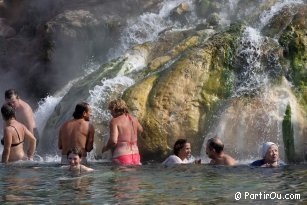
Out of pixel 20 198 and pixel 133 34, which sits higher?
pixel 133 34

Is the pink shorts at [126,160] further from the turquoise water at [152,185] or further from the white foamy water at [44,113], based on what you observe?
the white foamy water at [44,113]

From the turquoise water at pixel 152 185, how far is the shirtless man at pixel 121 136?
34 cm

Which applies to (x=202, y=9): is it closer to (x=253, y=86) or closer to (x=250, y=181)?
(x=253, y=86)

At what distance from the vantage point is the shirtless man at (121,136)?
10895mm

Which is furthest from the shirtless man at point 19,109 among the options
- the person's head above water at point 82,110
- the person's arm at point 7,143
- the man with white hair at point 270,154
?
the man with white hair at point 270,154

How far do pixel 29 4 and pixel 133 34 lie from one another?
335 inches

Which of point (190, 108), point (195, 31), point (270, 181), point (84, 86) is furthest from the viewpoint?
point (195, 31)

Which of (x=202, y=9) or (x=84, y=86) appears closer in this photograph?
(x=84, y=86)

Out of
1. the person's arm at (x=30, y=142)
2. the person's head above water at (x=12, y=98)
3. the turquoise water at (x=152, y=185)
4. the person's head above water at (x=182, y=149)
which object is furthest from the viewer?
the person's head above water at (x=12, y=98)

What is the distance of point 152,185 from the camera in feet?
27.9

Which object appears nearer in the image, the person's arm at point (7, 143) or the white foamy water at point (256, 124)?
the person's arm at point (7, 143)

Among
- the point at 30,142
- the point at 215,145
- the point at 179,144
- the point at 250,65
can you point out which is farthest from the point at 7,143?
the point at 250,65

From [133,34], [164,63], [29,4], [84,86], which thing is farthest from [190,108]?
[29,4]

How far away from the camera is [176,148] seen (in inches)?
434
